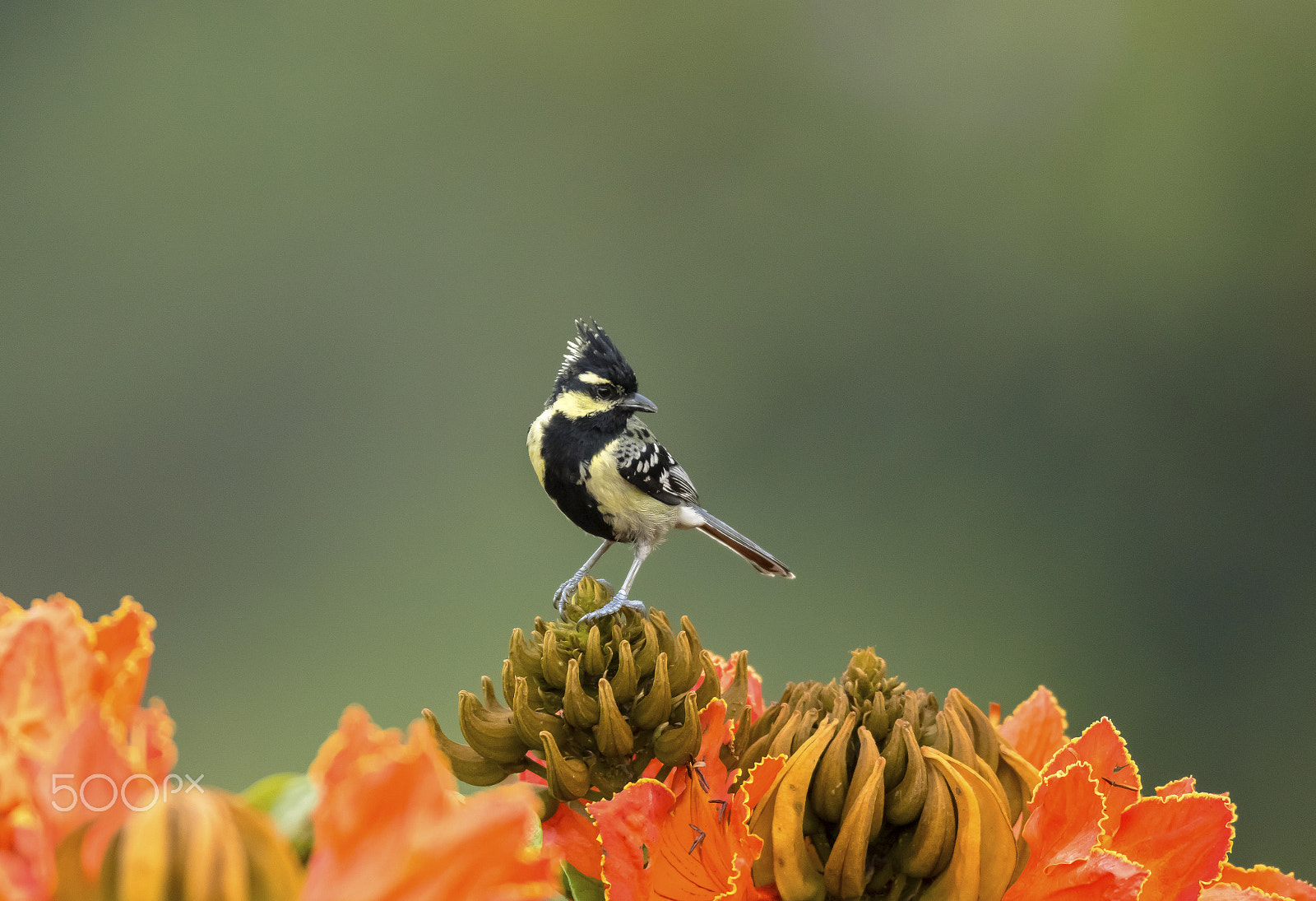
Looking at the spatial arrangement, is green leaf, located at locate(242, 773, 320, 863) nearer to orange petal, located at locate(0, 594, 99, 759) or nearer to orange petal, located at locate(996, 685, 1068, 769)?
orange petal, located at locate(0, 594, 99, 759)

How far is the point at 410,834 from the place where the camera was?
0.66 feet

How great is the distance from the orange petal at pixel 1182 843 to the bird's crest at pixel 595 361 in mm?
428

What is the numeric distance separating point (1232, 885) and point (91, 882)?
430 mm

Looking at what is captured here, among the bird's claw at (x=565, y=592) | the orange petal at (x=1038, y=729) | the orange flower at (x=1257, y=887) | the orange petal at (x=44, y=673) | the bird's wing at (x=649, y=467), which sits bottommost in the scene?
the bird's claw at (x=565, y=592)

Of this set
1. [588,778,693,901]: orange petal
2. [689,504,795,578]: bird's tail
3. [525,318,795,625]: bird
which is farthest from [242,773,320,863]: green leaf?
[689,504,795,578]: bird's tail

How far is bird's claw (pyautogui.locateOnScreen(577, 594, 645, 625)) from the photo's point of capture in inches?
17.9

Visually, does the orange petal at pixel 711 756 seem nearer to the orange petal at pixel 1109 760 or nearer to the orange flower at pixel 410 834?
the orange petal at pixel 1109 760

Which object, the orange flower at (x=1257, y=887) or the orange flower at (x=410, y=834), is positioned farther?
the orange flower at (x=1257, y=887)

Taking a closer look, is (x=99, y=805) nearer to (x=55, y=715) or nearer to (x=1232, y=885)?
(x=55, y=715)

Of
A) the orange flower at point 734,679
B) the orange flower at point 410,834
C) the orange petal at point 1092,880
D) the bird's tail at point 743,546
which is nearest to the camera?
the orange flower at point 410,834

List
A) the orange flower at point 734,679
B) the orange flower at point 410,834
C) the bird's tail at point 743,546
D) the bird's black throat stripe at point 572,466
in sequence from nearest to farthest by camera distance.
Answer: the orange flower at point 410,834, the orange flower at point 734,679, the bird's black throat stripe at point 572,466, the bird's tail at point 743,546

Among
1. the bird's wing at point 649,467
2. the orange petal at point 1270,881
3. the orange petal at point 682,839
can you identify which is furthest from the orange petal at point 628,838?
the bird's wing at point 649,467

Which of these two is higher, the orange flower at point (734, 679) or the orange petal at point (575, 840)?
the orange flower at point (734, 679)

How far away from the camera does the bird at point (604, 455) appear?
73 cm
